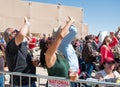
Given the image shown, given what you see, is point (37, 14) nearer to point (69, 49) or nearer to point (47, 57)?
point (69, 49)

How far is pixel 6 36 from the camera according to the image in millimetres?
5973

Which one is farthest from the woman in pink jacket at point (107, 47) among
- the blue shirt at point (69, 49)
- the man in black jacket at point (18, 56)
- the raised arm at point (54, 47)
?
the raised arm at point (54, 47)

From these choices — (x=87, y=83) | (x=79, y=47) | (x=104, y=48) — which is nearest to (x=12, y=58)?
(x=87, y=83)

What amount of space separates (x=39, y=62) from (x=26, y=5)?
26.2 meters

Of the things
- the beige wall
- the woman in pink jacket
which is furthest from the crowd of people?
the beige wall

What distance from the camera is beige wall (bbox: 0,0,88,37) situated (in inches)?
1213

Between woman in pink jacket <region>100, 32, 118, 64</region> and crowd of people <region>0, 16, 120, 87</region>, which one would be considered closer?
crowd of people <region>0, 16, 120, 87</region>

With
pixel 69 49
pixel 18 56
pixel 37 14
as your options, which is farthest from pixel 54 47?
pixel 37 14

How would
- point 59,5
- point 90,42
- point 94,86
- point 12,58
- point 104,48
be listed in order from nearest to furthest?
point 94,86 < point 12,58 < point 104,48 < point 90,42 < point 59,5

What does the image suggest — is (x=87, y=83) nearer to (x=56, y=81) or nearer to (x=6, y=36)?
(x=56, y=81)

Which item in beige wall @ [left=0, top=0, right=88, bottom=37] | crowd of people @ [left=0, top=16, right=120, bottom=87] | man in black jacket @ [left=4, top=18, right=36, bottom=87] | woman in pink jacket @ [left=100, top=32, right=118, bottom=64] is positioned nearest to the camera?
crowd of people @ [left=0, top=16, right=120, bottom=87]

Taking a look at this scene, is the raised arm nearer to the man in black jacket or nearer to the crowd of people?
the crowd of people

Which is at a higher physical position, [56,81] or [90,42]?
[90,42]

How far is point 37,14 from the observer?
3216 centimetres
